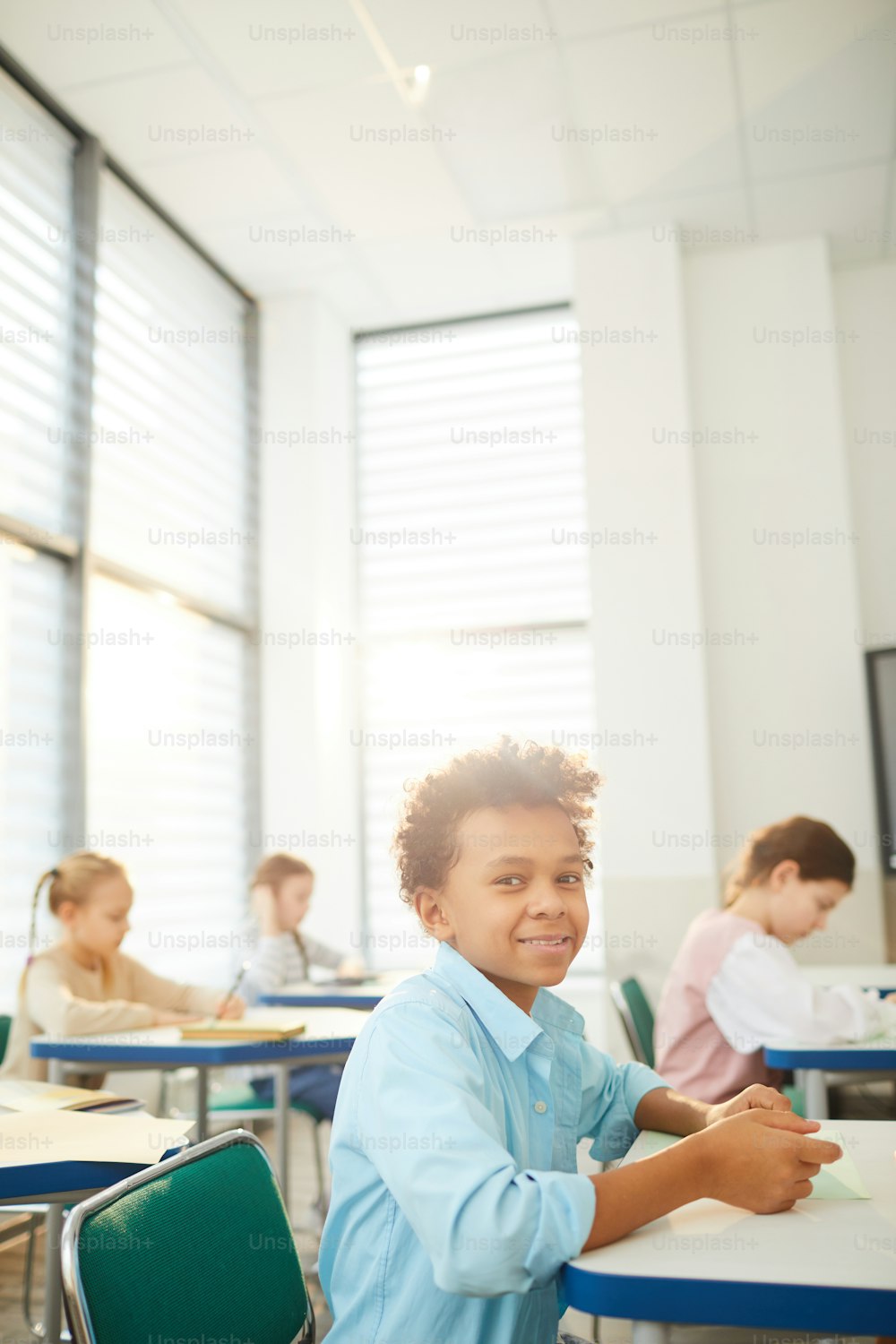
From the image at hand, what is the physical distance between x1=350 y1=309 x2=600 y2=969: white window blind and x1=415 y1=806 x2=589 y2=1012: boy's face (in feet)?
13.5

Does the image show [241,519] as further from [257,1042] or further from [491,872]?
[491,872]

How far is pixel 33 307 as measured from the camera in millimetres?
3875

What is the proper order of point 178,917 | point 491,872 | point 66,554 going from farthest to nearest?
point 178,917, point 66,554, point 491,872

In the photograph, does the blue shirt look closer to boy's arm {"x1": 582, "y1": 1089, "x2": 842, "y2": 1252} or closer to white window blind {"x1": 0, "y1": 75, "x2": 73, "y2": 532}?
boy's arm {"x1": 582, "y1": 1089, "x2": 842, "y2": 1252}

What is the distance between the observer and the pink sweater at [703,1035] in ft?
8.41

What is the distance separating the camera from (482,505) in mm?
5684

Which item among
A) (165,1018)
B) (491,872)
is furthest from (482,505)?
(491,872)

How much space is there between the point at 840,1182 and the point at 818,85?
4.04 metres

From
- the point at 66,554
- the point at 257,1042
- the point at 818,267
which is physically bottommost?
the point at 257,1042

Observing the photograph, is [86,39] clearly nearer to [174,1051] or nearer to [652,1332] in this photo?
[174,1051]

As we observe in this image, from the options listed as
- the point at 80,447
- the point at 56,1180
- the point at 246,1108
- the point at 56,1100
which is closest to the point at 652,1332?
the point at 56,1180

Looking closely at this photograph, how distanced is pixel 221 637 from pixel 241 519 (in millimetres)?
639

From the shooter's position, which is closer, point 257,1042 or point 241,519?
point 257,1042

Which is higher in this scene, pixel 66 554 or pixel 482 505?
pixel 482 505
